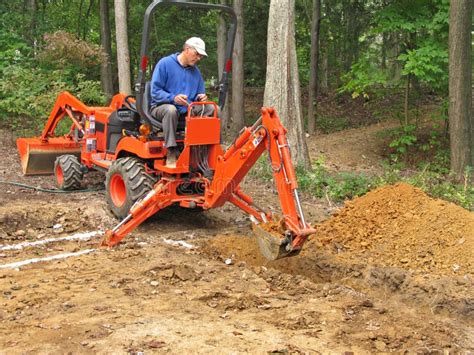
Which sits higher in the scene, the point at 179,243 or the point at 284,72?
the point at 284,72

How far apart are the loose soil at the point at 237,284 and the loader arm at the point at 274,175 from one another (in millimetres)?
410

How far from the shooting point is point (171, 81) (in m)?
7.03

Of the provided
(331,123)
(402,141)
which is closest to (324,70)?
(331,123)

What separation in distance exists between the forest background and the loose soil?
7.74ft

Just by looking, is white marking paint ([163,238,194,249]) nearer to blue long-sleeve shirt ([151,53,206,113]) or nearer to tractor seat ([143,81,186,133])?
tractor seat ([143,81,186,133])

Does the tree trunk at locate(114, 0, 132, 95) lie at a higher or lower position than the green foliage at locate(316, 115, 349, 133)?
higher

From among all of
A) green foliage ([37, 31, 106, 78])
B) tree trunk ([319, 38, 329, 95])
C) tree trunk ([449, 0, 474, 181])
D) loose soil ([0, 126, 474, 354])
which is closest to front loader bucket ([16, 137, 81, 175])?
loose soil ([0, 126, 474, 354])

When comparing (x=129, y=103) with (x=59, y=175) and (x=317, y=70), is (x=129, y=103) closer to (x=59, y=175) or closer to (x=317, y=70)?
(x=59, y=175)

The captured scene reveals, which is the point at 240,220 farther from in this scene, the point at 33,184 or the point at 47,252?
the point at 33,184

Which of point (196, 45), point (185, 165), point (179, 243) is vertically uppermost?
point (196, 45)

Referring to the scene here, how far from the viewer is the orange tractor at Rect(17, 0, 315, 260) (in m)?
5.61

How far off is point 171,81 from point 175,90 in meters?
0.12

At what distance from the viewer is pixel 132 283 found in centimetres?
550

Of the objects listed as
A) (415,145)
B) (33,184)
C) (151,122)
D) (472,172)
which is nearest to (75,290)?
(151,122)
